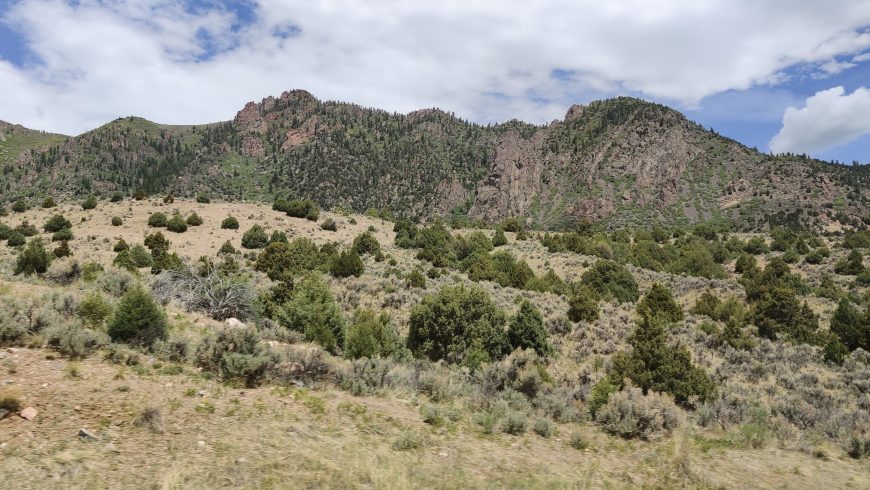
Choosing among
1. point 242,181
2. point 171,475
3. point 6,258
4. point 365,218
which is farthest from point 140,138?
point 171,475

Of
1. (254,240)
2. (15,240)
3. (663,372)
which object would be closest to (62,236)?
(15,240)

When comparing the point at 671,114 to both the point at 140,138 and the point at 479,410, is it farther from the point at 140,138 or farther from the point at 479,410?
the point at 140,138

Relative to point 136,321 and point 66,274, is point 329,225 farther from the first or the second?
point 136,321

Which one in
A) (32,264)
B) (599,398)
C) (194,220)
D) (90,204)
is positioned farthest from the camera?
(90,204)

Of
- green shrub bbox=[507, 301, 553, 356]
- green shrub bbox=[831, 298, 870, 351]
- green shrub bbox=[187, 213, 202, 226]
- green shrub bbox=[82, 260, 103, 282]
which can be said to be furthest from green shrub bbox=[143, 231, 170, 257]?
green shrub bbox=[831, 298, 870, 351]

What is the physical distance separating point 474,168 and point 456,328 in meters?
148

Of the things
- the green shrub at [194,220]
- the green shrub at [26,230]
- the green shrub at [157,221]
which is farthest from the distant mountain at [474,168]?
the green shrub at [26,230]

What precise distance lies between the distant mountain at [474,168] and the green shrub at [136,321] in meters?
92.5

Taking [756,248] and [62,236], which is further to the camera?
[756,248]

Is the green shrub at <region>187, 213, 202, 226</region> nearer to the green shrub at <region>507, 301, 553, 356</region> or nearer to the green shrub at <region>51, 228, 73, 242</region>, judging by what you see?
the green shrub at <region>51, 228, 73, 242</region>

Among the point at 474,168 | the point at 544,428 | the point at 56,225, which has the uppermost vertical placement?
the point at 474,168

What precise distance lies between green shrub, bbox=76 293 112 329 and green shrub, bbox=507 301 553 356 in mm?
12691

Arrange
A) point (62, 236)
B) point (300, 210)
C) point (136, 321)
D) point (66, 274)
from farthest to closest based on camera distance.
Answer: point (300, 210) → point (62, 236) → point (66, 274) → point (136, 321)

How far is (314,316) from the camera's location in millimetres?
14984
